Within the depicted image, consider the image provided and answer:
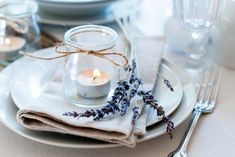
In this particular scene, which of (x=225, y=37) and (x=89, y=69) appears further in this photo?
(x=225, y=37)

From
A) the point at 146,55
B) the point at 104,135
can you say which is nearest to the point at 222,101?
the point at 146,55

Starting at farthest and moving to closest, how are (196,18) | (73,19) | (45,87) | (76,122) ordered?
(73,19), (196,18), (45,87), (76,122)

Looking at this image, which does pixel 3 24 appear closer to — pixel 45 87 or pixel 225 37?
pixel 45 87

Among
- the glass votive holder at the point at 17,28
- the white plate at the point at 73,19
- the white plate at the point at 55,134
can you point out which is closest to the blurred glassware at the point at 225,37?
the white plate at the point at 55,134

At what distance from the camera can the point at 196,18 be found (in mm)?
797

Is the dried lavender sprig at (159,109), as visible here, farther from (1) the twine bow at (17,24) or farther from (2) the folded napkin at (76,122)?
(1) the twine bow at (17,24)

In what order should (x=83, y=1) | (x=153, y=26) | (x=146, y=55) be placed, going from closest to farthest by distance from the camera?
1. (x=146, y=55)
2. (x=83, y=1)
3. (x=153, y=26)

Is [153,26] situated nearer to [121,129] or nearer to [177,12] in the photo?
[177,12]

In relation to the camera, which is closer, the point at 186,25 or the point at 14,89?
the point at 14,89

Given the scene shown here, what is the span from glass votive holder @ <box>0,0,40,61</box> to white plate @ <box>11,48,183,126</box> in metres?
0.10

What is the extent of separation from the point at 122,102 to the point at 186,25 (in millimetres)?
282

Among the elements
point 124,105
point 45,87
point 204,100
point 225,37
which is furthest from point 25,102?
point 225,37

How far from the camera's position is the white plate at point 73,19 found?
2.93 ft

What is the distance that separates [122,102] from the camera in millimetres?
576
